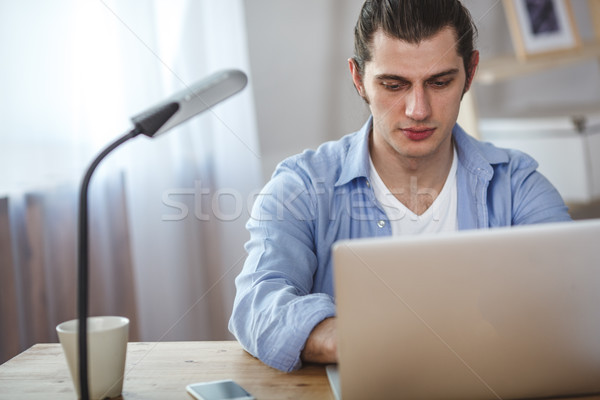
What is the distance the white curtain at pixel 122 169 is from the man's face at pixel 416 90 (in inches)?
39.5

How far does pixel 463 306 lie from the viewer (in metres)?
0.72

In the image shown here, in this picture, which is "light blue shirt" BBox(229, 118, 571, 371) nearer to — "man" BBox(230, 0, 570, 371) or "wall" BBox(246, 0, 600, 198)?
"man" BBox(230, 0, 570, 371)

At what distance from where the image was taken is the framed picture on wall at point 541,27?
2477 millimetres

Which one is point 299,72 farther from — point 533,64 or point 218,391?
point 218,391

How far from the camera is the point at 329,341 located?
0.92 m

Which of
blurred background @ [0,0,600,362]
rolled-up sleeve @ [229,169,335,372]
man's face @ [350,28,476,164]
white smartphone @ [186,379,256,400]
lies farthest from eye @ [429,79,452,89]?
blurred background @ [0,0,600,362]

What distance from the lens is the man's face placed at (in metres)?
1.35

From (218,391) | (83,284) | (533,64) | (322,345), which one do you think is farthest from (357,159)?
(533,64)

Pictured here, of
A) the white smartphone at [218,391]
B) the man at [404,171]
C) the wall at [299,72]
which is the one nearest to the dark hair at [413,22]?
the man at [404,171]

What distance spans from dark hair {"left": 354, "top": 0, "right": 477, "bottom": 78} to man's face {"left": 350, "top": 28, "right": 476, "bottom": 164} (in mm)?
17

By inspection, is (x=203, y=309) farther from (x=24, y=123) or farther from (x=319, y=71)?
(x=319, y=71)

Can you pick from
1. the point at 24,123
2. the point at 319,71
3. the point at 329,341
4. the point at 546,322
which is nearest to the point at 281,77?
the point at 319,71

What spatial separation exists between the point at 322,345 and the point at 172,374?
0.72 ft

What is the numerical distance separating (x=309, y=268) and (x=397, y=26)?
0.54 meters
